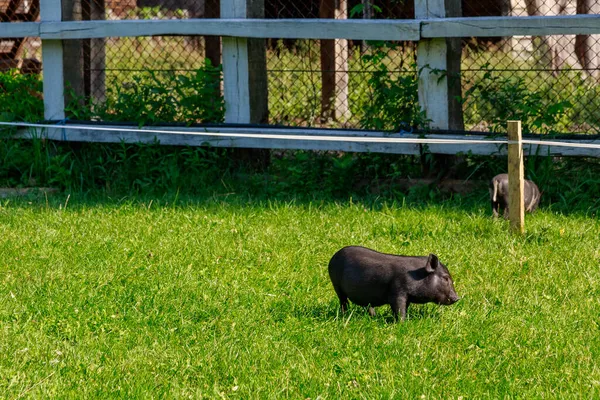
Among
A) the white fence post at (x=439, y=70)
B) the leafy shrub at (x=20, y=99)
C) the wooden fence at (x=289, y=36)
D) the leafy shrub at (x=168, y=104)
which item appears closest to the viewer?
the wooden fence at (x=289, y=36)

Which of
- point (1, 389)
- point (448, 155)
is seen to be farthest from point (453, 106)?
point (1, 389)

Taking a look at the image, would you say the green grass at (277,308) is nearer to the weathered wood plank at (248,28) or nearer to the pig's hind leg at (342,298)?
the pig's hind leg at (342,298)

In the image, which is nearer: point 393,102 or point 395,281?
point 395,281

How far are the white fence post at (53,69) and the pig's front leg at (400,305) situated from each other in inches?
220

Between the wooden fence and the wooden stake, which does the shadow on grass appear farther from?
the wooden fence

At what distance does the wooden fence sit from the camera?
24.7ft

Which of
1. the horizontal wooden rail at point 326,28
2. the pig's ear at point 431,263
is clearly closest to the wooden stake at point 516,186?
the horizontal wooden rail at point 326,28

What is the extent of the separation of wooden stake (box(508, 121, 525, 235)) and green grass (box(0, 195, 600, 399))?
117mm

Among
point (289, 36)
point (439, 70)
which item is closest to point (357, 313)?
point (439, 70)

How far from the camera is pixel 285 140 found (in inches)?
324

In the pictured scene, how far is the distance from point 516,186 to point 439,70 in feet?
5.50

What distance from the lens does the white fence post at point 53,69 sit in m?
9.09

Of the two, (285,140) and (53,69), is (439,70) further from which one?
(53,69)

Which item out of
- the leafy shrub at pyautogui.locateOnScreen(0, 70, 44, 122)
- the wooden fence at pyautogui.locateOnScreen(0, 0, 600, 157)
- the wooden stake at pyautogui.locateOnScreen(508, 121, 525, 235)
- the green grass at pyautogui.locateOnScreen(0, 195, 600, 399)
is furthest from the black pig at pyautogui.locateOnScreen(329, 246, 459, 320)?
the leafy shrub at pyautogui.locateOnScreen(0, 70, 44, 122)
